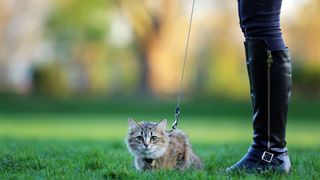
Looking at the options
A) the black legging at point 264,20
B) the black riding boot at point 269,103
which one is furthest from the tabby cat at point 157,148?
the black legging at point 264,20

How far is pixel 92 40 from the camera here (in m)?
37.5

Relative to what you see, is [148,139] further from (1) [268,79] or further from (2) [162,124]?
(1) [268,79]

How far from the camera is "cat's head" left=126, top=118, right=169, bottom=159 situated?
4586mm

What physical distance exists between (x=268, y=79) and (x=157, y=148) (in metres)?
0.91

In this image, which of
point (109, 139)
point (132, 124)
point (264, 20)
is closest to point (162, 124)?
point (132, 124)

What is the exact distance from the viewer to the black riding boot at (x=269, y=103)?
→ 4.44 m

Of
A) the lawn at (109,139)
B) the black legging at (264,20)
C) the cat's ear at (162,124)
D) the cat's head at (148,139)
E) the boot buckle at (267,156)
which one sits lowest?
the lawn at (109,139)

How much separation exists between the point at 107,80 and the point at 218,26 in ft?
33.6

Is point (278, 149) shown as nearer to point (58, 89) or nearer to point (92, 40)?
point (58, 89)

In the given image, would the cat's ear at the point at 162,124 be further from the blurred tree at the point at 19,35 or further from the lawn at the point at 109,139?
the blurred tree at the point at 19,35

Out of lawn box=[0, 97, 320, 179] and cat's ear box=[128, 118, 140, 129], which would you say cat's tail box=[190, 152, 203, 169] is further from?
cat's ear box=[128, 118, 140, 129]

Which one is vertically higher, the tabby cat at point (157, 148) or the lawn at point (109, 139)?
the tabby cat at point (157, 148)

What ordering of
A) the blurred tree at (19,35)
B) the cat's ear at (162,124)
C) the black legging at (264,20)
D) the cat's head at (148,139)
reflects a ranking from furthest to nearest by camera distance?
the blurred tree at (19,35) → the cat's ear at (162,124) → the cat's head at (148,139) → the black legging at (264,20)

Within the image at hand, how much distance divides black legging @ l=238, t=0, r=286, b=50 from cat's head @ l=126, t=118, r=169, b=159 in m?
0.95
